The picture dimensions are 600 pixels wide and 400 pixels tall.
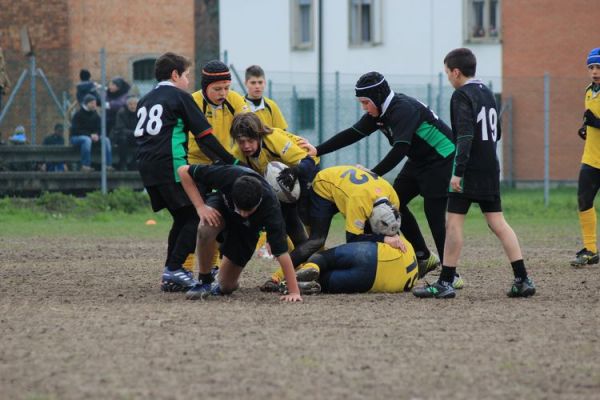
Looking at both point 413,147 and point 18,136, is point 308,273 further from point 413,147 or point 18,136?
point 18,136

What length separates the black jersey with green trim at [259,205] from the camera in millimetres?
9266

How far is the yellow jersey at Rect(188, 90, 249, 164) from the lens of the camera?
11.1 meters

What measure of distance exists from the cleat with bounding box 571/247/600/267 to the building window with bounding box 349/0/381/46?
24950mm

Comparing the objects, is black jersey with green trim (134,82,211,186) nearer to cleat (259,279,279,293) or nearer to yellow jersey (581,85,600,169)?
cleat (259,279,279,293)

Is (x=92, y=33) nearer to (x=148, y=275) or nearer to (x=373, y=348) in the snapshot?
(x=148, y=275)

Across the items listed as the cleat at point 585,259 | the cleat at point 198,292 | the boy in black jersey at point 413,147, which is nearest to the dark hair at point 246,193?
the cleat at point 198,292

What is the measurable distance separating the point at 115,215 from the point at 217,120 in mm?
10545

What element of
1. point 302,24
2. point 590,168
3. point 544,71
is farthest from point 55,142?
point 302,24

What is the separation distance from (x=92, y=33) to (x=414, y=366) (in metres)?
32.0

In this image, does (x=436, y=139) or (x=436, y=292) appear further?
(x=436, y=139)

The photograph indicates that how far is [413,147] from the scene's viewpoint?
1070 centimetres

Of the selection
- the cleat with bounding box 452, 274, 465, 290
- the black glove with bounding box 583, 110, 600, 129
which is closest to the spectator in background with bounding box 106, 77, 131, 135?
the black glove with bounding box 583, 110, 600, 129

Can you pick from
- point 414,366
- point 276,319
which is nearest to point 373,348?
point 414,366

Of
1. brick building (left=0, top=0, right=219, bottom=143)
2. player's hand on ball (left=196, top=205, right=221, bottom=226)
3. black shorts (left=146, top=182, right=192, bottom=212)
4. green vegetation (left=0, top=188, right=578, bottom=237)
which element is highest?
brick building (left=0, top=0, right=219, bottom=143)
